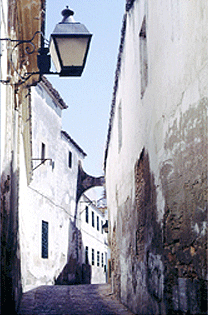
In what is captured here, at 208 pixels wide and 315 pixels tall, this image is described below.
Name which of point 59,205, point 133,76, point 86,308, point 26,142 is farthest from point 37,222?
point 133,76

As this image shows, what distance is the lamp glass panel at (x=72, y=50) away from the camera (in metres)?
4.81

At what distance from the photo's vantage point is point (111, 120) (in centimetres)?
1310

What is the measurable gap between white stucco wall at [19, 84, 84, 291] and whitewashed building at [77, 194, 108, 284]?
2.58m

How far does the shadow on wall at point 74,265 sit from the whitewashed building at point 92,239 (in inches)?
15.7

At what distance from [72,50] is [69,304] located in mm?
5891

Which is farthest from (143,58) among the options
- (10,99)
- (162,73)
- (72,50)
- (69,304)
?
(69,304)

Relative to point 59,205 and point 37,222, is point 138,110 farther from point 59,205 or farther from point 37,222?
point 59,205

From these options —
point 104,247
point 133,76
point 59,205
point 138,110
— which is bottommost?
point 104,247

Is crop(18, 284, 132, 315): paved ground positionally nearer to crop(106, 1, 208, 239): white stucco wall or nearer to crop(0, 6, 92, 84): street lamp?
crop(106, 1, 208, 239): white stucco wall

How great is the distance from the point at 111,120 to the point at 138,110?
5.50 m

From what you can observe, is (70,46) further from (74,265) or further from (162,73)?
(74,265)

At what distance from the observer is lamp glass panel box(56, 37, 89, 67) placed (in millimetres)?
4812

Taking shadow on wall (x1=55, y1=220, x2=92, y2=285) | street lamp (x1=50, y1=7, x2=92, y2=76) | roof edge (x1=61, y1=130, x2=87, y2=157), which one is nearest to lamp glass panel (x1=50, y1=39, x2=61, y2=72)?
street lamp (x1=50, y1=7, x2=92, y2=76)

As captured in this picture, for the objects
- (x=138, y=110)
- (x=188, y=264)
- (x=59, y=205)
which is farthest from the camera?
(x=59, y=205)
